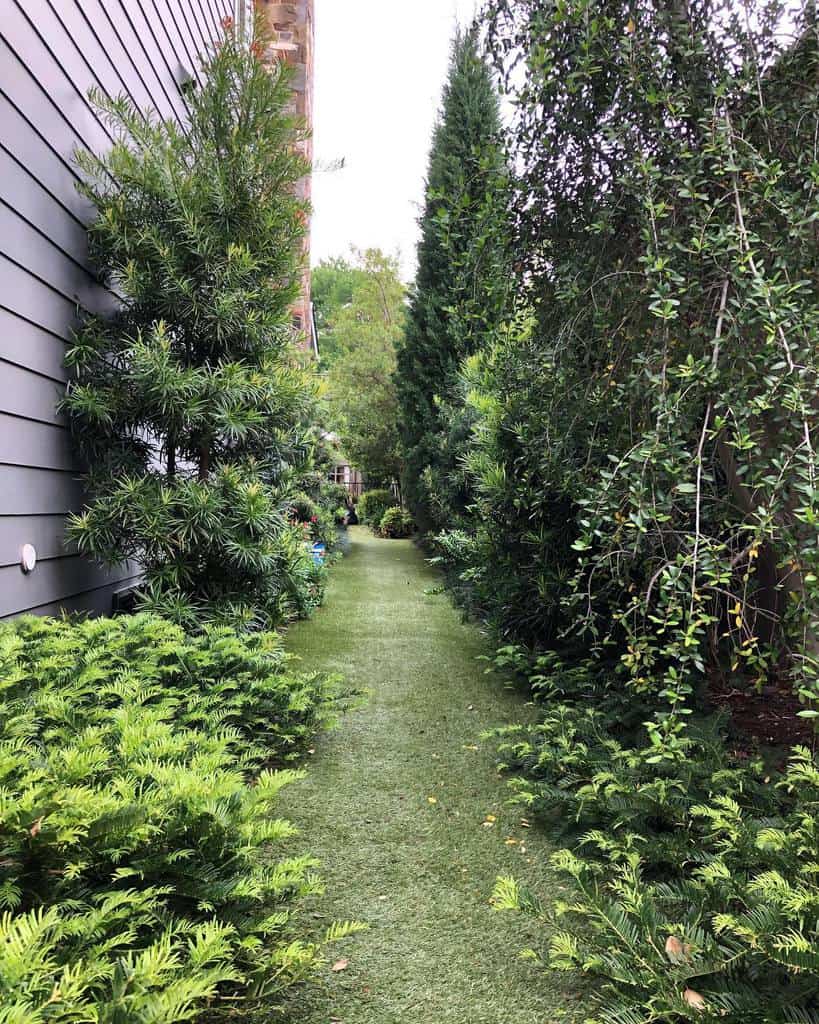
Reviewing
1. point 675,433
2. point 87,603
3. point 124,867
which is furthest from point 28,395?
point 675,433

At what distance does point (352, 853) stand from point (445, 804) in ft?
1.68

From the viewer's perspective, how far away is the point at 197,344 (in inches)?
163

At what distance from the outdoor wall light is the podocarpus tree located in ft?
0.95

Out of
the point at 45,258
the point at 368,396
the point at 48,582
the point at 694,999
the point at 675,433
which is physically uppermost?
the point at 368,396

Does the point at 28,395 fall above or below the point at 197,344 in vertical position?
below

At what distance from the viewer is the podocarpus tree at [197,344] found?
3713 millimetres

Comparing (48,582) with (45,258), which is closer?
(45,258)

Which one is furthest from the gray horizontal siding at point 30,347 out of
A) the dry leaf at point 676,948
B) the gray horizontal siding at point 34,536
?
the dry leaf at point 676,948

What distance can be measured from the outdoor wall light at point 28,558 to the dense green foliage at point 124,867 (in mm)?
951

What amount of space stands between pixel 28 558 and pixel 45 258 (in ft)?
5.08

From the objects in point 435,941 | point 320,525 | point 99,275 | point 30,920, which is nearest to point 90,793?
point 30,920

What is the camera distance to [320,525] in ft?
27.9

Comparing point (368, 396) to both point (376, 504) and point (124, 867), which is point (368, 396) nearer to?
point (376, 504)

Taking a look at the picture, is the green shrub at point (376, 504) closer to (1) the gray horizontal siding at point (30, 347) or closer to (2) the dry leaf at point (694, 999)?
(1) the gray horizontal siding at point (30, 347)
